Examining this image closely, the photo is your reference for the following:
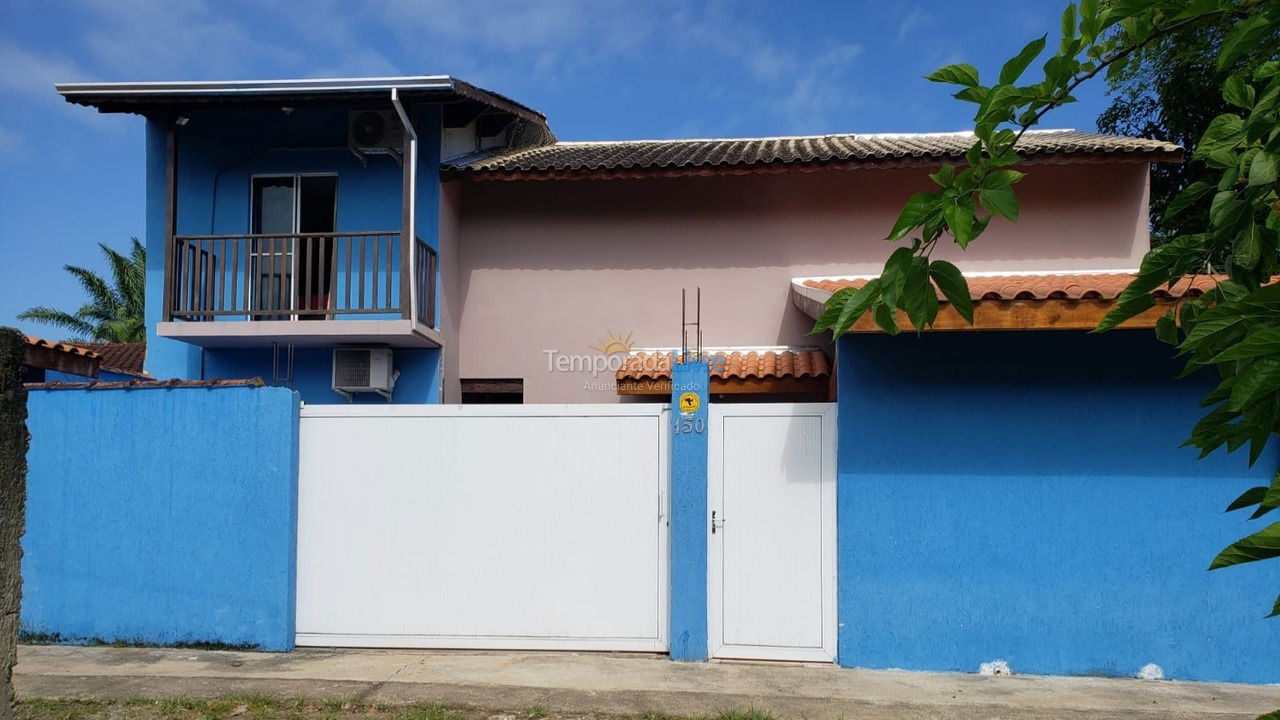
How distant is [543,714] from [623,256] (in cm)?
564

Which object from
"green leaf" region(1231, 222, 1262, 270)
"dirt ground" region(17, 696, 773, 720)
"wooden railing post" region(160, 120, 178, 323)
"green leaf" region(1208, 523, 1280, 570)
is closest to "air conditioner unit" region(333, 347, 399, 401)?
"wooden railing post" region(160, 120, 178, 323)

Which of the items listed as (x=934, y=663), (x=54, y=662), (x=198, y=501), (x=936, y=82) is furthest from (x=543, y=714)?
(x=936, y=82)

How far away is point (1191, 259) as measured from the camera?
164 centimetres

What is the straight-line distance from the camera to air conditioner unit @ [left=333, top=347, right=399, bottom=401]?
30.1 feet

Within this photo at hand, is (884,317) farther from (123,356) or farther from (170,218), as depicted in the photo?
(123,356)

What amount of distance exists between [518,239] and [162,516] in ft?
15.4

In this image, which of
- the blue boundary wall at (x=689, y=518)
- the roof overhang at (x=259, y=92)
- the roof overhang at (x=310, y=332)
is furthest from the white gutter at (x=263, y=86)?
A: the blue boundary wall at (x=689, y=518)

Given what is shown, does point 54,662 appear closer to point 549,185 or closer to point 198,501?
point 198,501

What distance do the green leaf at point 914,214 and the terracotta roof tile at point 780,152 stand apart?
298 inches

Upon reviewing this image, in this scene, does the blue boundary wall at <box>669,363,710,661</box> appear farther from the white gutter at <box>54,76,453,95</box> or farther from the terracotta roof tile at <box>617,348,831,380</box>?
the white gutter at <box>54,76,453,95</box>

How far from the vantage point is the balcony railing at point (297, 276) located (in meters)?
8.87

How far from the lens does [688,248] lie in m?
9.83

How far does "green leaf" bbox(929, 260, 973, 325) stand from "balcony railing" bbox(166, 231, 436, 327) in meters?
7.59

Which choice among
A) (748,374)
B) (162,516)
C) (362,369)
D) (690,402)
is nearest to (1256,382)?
(690,402)
